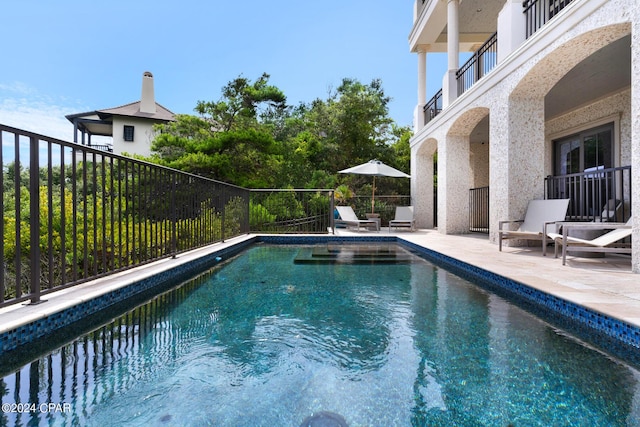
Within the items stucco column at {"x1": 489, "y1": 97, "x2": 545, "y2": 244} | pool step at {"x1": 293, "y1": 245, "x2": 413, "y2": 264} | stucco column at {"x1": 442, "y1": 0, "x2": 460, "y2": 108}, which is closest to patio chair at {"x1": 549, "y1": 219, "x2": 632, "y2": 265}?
stucco column at {"x1": 489, "y1": 97, "x2": 545, "y2": 244}

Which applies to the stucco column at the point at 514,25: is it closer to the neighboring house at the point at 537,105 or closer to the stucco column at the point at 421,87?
the neighboring house at the point at 537,105

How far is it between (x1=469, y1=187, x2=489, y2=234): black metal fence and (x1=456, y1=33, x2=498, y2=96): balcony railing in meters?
3.18

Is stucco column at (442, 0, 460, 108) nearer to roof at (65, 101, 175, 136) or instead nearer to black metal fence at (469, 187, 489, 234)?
black metal fence at (469, 187, 489, 234)

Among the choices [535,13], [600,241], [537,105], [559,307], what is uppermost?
[535,13]

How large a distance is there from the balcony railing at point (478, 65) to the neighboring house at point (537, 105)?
0.08 ft

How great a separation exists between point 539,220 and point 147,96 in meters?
22.5

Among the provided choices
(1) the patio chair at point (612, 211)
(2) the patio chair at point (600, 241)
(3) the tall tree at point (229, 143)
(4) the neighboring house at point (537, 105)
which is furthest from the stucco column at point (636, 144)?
(3) the tall tree at point (229, 143)

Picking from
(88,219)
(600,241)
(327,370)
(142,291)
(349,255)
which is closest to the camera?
(327,370)

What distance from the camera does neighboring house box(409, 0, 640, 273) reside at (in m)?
4.48

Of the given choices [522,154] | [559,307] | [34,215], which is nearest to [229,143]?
[522,154]

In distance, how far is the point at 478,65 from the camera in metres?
7.75

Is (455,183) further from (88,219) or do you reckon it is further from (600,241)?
(88,219)

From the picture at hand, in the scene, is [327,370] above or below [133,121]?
below

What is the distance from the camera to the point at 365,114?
16.6m
